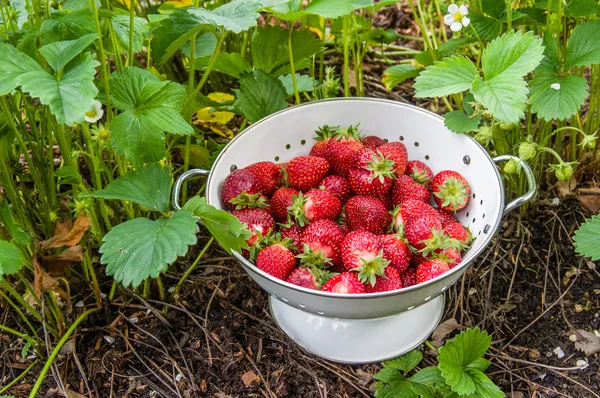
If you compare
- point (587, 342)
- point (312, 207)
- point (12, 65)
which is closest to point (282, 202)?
point (312, 207)

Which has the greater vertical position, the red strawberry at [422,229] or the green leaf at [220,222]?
the green leaf at [220,222]

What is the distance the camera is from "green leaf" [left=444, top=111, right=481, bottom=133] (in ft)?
3.58

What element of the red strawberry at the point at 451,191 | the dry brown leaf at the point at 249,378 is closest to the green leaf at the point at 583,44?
the red strawberry at the point at 451,191

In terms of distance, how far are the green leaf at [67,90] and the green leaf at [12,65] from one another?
0.07ft

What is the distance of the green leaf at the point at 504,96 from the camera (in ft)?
2.93

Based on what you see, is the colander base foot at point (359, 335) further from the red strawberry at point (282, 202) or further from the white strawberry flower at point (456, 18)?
the white strawberry flower at point (456, 18)

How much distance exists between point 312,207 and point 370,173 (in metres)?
0.12

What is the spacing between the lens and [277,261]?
993 millimetres

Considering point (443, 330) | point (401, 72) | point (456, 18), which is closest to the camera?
point (456, 18)

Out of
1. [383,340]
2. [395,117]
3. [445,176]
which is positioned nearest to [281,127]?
[395,117]

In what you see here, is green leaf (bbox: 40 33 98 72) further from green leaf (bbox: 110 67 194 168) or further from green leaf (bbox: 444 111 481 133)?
green leaf (bbox: 444 111 481 133)

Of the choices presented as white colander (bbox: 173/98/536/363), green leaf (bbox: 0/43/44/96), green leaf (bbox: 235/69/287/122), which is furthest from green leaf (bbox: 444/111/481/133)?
green leaf (bbox: 0/43/44/96)

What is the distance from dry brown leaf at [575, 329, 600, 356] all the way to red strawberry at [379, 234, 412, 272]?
40 centimetres

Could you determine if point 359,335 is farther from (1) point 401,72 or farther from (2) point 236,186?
(1) point 401,72
